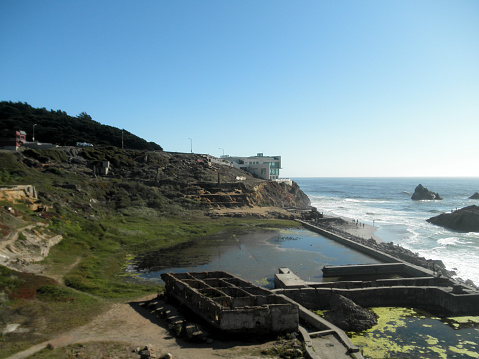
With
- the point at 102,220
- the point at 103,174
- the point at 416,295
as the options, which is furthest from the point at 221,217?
the point at 416,295

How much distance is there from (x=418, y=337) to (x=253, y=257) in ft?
51.2

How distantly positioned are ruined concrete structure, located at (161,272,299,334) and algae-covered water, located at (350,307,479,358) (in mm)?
3576

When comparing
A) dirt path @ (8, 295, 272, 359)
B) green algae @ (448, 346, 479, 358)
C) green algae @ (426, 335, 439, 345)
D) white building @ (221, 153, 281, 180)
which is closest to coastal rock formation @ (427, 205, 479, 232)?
white building @ (221, 153, 281, 180)

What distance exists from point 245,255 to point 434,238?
27.8 metres

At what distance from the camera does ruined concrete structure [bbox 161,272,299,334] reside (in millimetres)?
13727

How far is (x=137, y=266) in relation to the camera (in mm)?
25656

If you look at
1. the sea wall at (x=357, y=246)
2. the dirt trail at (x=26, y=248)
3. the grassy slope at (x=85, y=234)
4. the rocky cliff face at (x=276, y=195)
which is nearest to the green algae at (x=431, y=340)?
the sea wall at (x=357, y=246)

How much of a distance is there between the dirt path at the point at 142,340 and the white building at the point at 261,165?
6995 cm

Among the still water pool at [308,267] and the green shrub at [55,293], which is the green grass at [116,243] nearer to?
the green shrub at [55,293]

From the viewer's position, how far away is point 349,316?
16.9 metres

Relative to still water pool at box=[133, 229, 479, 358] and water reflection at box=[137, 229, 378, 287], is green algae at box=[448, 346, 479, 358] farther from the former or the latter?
water reflection at box=[137, 229, 378, 287]

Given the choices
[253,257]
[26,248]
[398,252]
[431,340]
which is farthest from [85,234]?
[398,252]

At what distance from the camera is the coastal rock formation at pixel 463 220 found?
48853mm

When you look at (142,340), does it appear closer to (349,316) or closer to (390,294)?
(349,316)
